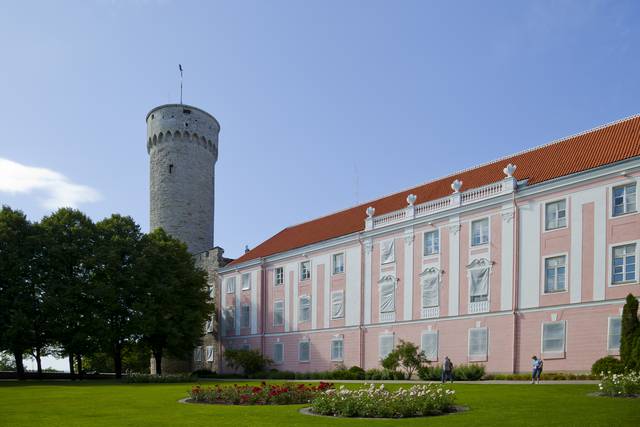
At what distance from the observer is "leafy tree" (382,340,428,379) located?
111ft

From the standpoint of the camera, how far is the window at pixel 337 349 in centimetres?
4278

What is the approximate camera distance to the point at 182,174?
202 ft

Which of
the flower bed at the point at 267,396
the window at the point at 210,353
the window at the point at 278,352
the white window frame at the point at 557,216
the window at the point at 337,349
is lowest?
the window at the point at 210,353

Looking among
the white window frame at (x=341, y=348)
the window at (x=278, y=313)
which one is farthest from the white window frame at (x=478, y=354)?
the window at (x=278, y=313)

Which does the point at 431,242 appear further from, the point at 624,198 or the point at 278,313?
the point at 278,313

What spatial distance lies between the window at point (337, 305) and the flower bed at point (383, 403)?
2764 cm

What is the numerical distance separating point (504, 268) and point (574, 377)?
23.8ft

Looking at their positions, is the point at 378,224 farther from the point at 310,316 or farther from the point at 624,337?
the point at 624,337

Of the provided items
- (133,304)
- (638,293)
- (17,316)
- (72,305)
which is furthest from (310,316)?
(638,293)

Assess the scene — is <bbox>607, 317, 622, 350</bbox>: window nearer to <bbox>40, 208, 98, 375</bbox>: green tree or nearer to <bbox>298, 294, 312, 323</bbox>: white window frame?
<bbox>298, 294, 312, 323</bbox>: white window frame

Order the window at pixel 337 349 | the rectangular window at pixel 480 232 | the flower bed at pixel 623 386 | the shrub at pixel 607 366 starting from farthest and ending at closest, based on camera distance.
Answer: the window at pixel 337 349 < the rectangular window at pixel 480 232 < the shrub at pixel 607 366 < the flower bed at pixel 623 386

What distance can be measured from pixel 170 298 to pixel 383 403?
115 feet

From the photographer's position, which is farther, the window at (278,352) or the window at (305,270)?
the window at (278,352)

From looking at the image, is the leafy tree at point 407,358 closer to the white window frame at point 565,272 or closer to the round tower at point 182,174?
the white window frame at point 565,272
